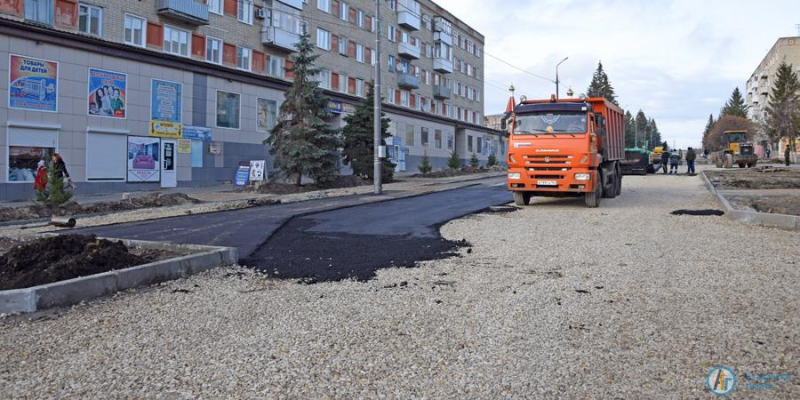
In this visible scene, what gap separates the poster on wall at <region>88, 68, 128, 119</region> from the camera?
24156 millimetres

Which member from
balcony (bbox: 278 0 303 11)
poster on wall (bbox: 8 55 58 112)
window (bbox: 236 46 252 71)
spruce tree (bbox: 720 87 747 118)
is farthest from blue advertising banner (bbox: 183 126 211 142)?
spruce tree (bbox: 720 87 747 118)

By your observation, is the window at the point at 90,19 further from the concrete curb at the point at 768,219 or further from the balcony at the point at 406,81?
the balcony at the point at 406,81

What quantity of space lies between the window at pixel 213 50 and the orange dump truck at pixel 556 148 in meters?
20.3

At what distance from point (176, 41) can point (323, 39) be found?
43.5 feet

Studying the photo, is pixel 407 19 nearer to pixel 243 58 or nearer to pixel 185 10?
pixel 243 58

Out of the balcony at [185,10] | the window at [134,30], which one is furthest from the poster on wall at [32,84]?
the balcony at [185,10]

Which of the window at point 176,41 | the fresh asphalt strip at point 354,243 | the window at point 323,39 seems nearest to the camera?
the fresh asphalt strip at point 354,243

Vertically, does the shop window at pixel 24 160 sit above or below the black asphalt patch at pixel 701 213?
above

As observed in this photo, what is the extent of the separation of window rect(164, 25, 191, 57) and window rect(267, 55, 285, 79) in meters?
6.31

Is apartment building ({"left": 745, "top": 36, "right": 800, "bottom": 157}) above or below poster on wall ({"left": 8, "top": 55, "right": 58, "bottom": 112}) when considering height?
above

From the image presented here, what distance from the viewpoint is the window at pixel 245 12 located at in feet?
108

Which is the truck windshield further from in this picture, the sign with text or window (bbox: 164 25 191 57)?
window (bbox: 164 25 191 57)

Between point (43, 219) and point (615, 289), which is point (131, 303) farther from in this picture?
point (43, 219)

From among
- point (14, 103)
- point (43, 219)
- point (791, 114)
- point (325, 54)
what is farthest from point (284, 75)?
point (791, 114)
